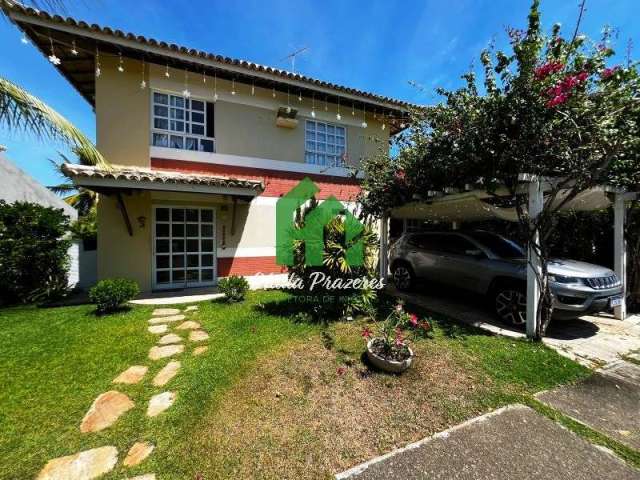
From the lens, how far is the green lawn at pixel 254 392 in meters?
2.43

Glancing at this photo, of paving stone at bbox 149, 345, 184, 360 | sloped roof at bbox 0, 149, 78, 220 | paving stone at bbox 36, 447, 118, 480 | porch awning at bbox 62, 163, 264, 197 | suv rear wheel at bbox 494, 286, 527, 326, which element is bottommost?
paving stone at bbox 36, 447, 118, 480

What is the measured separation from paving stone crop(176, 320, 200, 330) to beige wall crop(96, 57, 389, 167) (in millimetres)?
4680

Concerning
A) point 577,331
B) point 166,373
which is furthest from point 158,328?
point 577,331

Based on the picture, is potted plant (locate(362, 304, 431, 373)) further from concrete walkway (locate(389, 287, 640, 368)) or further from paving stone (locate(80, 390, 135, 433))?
paving stone (locate(80, 390, 135, 433))

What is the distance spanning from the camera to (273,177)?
894 cm

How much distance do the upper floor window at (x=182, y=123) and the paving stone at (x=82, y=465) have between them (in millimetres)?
7431

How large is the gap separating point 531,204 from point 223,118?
8056 millimetres

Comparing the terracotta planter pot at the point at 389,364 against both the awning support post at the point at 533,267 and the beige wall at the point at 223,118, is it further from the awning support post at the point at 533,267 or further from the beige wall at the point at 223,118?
the beige wall at the point at 223,118

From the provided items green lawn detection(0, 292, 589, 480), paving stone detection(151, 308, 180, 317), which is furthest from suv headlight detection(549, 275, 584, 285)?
paving stone detection(151, 308, 180, 317)

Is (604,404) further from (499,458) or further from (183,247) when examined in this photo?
(183,247)

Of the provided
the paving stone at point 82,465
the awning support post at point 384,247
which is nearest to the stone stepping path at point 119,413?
the paving stone at point 82,465

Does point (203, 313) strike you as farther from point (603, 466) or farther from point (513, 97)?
point (513, 97)

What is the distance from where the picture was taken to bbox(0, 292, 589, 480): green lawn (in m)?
2.43

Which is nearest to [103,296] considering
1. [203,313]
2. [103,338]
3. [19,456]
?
[103,338]
